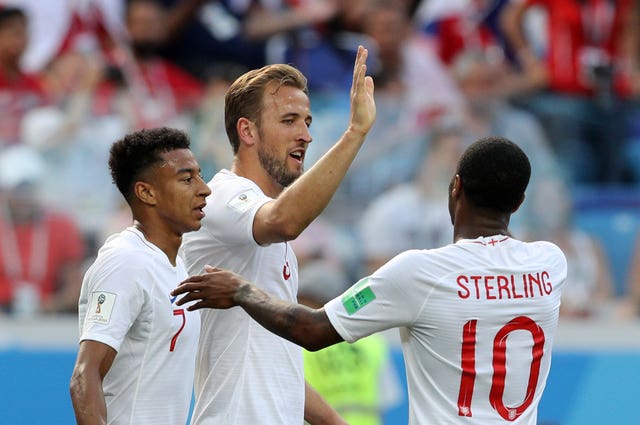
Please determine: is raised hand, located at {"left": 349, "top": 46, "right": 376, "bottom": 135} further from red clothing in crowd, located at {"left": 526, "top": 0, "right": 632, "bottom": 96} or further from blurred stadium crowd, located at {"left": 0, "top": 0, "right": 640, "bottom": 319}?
red clothing in crowd, located at {"left": 526, "top": 0, "right": 632, "bottom": 96}

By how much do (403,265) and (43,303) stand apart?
4.71 metres

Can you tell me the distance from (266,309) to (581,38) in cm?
688

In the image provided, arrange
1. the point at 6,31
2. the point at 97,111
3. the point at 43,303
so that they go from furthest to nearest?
1. the point at 6,31
2. the point at 97,111
3. the point at 43,303

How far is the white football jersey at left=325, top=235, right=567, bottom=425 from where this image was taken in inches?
155

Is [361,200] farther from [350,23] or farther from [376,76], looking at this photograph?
[350,23]

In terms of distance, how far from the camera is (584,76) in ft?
32.4

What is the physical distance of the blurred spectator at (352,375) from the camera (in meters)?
6.80

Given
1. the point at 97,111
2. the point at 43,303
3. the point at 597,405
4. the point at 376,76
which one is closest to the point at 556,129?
the point at 376,76

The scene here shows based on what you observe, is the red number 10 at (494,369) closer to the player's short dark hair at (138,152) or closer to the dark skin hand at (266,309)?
the dark skin hand at (266,309)

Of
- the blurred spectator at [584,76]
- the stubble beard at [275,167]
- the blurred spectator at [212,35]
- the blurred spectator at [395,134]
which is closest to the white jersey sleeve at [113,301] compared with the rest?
the stubble beard at [275,167]

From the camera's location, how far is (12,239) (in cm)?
820

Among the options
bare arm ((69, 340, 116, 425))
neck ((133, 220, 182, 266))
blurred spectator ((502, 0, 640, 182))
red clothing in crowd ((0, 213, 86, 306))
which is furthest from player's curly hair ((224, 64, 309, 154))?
blurred spectator ((502, 0, 640, 182))

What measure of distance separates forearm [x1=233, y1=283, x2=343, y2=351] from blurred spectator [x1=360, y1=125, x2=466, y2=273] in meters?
4.07

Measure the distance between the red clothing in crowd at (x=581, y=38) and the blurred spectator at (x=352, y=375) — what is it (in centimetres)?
380
